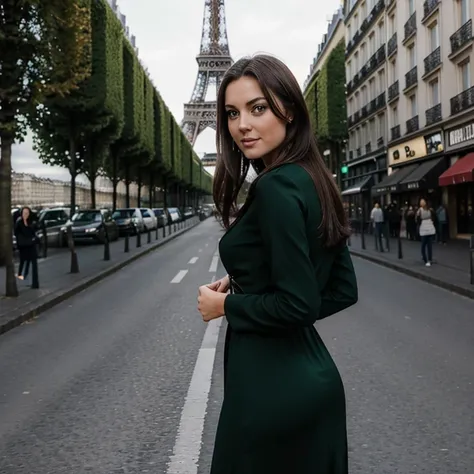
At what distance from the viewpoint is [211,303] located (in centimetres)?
178

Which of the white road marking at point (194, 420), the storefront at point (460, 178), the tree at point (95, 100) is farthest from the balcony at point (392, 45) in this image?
the white road marking at point (194, 420)

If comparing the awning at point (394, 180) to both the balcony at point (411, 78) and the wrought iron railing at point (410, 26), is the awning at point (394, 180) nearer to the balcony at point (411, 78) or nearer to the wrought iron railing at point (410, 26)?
the balcony at point (411, 78)

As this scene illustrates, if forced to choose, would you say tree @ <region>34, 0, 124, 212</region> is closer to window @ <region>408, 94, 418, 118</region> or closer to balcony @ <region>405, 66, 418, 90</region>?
balcony @ <region>405, 66, 418, 90</region>

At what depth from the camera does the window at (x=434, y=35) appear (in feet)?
98.1

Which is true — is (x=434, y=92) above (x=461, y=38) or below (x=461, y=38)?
below

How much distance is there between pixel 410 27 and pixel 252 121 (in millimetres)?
34683

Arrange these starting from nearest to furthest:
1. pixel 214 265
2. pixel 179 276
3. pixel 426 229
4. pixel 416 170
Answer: pixel 179 276
pixel 426 229
pixel 214 265
pixel 416 170

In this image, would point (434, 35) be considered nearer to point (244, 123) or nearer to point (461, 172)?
point (461, 172)

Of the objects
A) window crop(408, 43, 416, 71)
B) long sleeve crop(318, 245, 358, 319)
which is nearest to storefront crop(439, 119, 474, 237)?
window crop(408, 43, 416, 71)

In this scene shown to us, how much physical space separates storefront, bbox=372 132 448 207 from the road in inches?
740

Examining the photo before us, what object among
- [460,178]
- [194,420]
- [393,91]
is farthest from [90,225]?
[194,420]

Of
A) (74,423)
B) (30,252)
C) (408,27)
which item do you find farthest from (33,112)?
(408,27)

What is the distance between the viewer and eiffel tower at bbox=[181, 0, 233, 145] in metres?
88.3

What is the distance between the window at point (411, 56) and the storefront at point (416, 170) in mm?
4122
